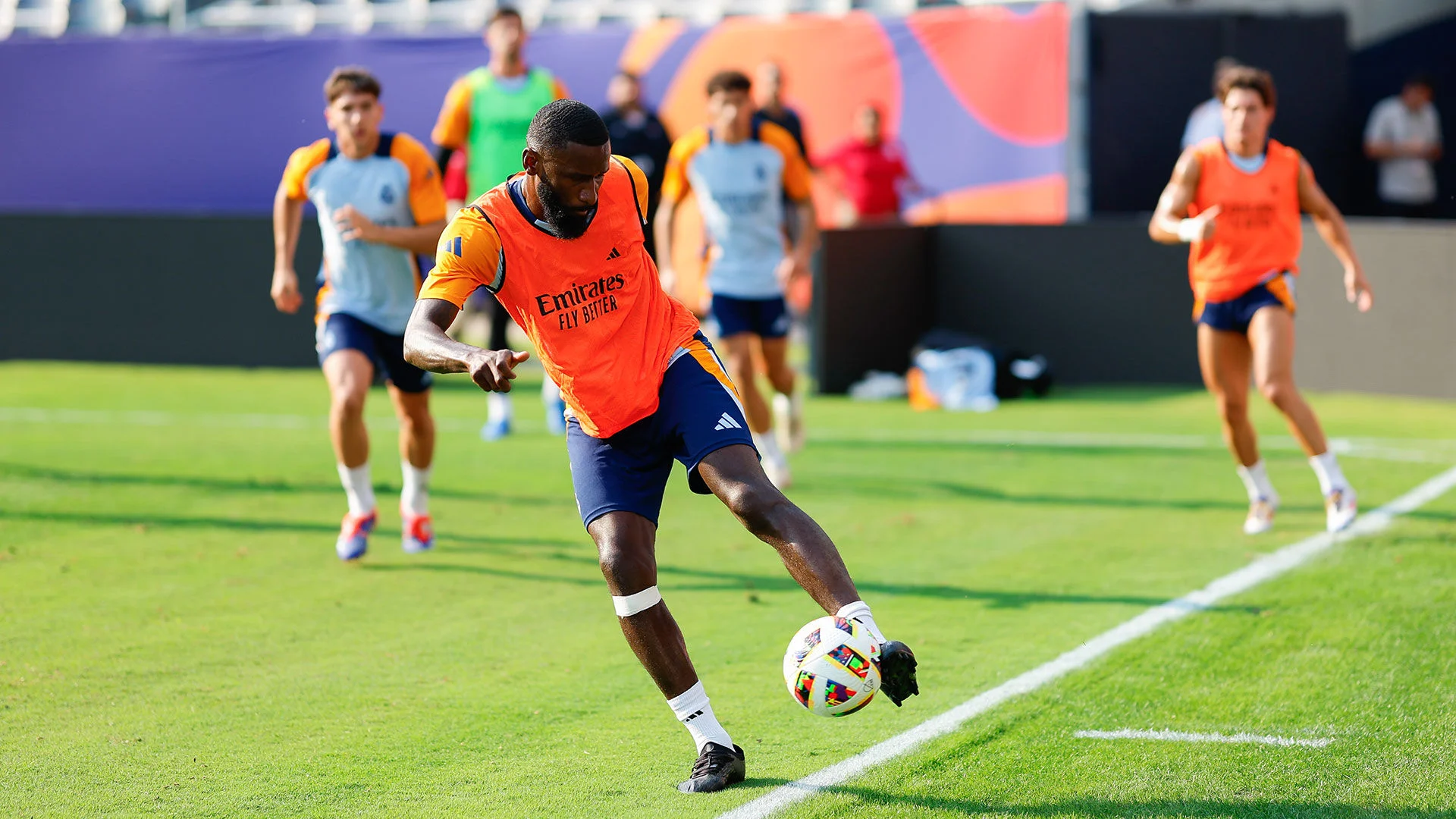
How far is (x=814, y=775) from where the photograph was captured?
16.0ft

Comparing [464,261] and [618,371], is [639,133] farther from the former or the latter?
[464,261]

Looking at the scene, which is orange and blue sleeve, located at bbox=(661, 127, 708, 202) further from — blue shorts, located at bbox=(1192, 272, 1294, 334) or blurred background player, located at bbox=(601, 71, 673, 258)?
blue shorts, located at bbox=(1192, 272, 1294, 334)

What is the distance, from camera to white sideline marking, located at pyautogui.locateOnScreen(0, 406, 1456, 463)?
37.0ft

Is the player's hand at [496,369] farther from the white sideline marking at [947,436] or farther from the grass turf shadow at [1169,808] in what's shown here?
the white sideline marking at [947,436]

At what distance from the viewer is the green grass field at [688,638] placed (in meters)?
4.81

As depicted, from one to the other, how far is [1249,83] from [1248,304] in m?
1.10

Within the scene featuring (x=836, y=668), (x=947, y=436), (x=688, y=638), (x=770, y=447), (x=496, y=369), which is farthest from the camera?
(x=947, y=436)

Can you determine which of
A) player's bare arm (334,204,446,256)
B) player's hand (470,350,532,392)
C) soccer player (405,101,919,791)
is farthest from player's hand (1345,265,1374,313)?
player's hand (470,350,532,392)

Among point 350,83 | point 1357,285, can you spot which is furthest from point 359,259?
point 1357,285

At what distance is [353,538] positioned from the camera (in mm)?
8125

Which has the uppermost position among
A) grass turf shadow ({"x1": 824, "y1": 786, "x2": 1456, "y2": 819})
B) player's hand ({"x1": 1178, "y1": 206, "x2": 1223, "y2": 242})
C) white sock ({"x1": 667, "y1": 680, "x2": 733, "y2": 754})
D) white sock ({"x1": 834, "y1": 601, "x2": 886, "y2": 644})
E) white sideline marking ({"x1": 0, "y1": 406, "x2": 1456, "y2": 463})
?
player's hand ({"x1": 1178, "y1": 206, "x2": 1223, "y2": 242})

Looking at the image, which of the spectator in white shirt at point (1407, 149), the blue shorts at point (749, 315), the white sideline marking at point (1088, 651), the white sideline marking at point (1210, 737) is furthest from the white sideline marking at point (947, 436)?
the spectator in white shirt at point (1407, 149)

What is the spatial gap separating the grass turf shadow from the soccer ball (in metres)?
0.39

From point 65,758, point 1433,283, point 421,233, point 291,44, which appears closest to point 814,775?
point 65,758
